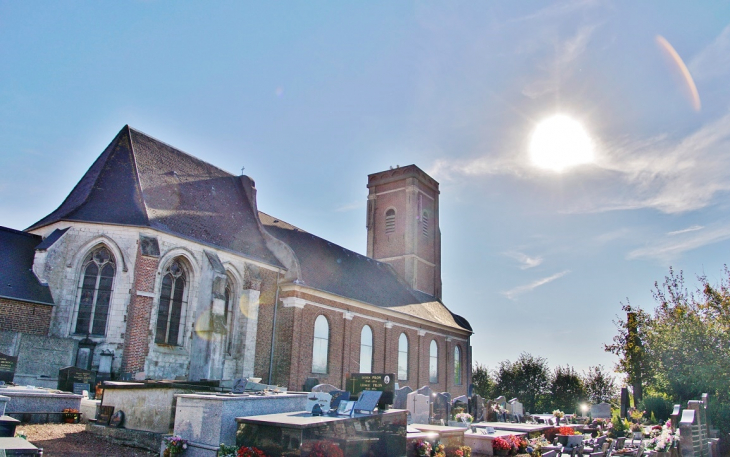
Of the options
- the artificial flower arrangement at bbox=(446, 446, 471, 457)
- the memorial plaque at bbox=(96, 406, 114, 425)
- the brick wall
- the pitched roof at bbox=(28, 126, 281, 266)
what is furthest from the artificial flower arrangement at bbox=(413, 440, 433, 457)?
the brick wall

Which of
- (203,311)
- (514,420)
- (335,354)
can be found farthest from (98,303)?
(514,420)

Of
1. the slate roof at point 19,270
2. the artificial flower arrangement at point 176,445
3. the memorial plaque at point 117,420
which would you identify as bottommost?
the artificial flower arrangement at point 176,445

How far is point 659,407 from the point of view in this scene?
22906mm

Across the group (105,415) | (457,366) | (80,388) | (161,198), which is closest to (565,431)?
(105,415)

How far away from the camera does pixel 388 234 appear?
37.2m

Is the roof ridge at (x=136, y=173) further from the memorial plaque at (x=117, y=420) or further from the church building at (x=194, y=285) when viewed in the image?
the memorial plaque at (x=117, y=420)

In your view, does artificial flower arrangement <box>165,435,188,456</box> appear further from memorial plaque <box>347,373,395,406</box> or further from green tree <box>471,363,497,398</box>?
green tree <box>471,363,497,398</box>

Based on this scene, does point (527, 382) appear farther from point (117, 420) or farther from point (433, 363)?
point (117, 420)

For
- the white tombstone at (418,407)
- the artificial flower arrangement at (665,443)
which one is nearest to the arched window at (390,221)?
the white tombstone at (418,407)

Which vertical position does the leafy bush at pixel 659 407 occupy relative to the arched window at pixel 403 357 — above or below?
below

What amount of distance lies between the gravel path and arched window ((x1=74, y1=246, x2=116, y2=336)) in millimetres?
5995

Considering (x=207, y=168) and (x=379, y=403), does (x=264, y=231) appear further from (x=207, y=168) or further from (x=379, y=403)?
(x=379, y=403)

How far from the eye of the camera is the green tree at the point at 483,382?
44.6 metres

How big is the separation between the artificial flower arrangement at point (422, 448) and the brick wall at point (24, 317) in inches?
465
